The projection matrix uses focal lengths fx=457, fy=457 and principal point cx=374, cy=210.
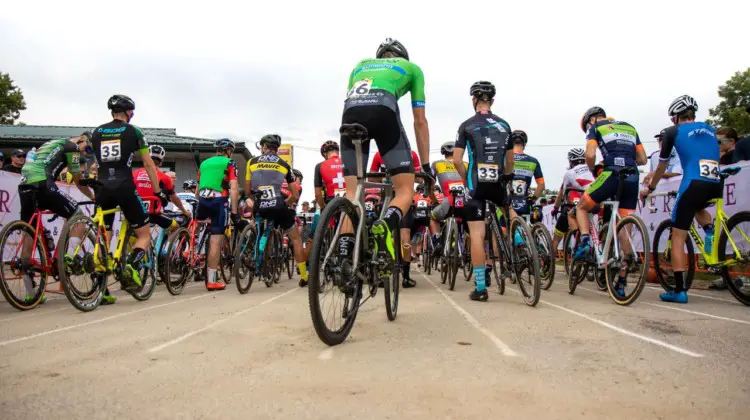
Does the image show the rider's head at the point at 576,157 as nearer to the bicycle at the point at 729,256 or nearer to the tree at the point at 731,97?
the bicycle at the point at 729,256

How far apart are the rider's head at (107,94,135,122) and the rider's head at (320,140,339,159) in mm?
3060

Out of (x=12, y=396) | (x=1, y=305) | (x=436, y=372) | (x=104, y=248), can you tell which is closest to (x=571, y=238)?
(x=436, y=372)

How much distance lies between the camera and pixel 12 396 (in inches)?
70.2

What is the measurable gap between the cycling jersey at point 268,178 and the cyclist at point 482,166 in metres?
2.76

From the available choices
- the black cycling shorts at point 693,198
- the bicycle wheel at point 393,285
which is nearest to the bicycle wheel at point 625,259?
the black cycling shorts at point 693,198

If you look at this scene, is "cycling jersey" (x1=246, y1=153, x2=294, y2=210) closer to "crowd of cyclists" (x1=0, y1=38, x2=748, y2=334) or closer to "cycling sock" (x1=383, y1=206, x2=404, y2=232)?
"crowd of cyclists" (x1=0, y1=38, x2=748, y2=334)

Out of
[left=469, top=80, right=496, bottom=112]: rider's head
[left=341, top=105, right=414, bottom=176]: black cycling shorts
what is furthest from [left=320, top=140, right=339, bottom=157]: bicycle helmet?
[left=341, top=105, right=414, bottom=176]: black cycling shorts

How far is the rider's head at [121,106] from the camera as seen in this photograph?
16.4 ft

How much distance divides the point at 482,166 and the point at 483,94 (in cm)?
92

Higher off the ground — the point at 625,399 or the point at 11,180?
the point at 11,180

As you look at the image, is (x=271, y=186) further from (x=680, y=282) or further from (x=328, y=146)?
(x=680, y=282)

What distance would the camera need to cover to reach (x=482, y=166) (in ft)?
16.6

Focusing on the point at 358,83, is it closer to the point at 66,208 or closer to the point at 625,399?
the point at 625,399

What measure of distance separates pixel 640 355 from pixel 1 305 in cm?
605
